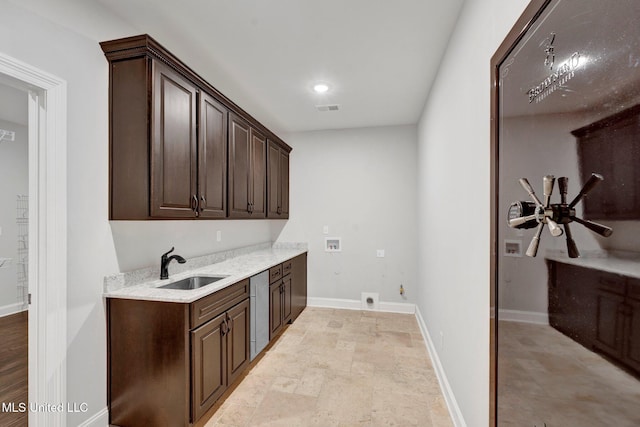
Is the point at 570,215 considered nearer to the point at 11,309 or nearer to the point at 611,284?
the point at 611,284

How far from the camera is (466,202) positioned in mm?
1761

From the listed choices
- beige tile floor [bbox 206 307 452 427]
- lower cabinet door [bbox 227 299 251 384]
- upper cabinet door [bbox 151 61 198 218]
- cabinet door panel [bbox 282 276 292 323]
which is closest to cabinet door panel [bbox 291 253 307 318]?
cabinet door panel [bbox 282 276 292 323]

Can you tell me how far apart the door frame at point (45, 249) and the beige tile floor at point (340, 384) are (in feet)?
3.32

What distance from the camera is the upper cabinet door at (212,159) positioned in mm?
2379

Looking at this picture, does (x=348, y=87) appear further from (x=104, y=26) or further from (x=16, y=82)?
(x=16, y=82)

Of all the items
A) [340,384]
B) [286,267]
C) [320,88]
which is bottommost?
[340,384]

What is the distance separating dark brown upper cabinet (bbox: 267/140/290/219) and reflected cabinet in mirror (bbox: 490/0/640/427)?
306cm

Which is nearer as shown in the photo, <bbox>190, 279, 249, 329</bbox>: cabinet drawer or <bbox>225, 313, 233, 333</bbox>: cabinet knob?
<bbox>190, 279, 249, 329</bbox>: cabinet drawer

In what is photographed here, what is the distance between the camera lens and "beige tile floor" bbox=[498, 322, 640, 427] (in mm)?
632

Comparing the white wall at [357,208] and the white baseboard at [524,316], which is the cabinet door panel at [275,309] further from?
the white baseboard at [524,316]

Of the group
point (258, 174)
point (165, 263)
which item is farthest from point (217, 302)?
point (258, 174)

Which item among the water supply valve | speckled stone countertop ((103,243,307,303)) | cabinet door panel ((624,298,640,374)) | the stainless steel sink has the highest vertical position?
the water supply valve

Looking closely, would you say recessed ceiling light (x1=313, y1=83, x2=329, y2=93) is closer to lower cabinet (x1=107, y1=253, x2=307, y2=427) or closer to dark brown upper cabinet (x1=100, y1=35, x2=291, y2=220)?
dark brown upper cabinet (x1=100, y1=35, x2=291, y2=220)

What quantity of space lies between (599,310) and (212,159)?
101 inches
